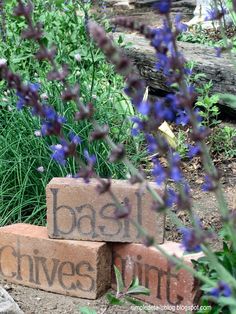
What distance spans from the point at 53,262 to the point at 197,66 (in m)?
2.23

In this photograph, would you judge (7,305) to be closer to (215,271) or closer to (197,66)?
(215,271)

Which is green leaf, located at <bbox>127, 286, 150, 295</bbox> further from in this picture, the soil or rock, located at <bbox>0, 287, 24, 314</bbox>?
rock, located at <bbox>0, 287, 24, 314</bbox>

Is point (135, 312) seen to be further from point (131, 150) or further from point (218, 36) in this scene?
point (218, 36)

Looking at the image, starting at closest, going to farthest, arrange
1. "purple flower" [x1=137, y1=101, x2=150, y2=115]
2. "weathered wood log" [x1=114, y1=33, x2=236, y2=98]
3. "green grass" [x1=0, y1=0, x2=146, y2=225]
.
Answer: "purple flower" [x1=137, y1=101, x2=150, y2=115], "green grass" [x1=0, y1=0, x2=146, y2=225], "weathered wood log" [x1=114, y1=33, x2=236, y2=98]

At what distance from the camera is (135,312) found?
8.71ft

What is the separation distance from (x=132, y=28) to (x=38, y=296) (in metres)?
1.83

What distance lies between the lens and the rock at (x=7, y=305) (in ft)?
8.13

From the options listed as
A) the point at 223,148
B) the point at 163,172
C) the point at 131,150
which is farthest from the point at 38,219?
the point at 163,172

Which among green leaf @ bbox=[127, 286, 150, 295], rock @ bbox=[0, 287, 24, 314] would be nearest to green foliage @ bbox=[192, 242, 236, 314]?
green leaf @ bbox=[127, 286, 150, 295]

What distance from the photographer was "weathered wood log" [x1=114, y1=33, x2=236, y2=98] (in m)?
4.40

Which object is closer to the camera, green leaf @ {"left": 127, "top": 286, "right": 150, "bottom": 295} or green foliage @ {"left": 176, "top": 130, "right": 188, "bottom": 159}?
green leaf @ {"left": 127, "top": 286, "right": 150, "bottom": 295}

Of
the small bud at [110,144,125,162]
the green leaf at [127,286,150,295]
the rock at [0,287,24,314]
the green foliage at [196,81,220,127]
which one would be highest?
the small bud at [110,144,125,162]

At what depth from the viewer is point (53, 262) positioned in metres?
2.79

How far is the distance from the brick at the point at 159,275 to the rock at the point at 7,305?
46 centimetres
